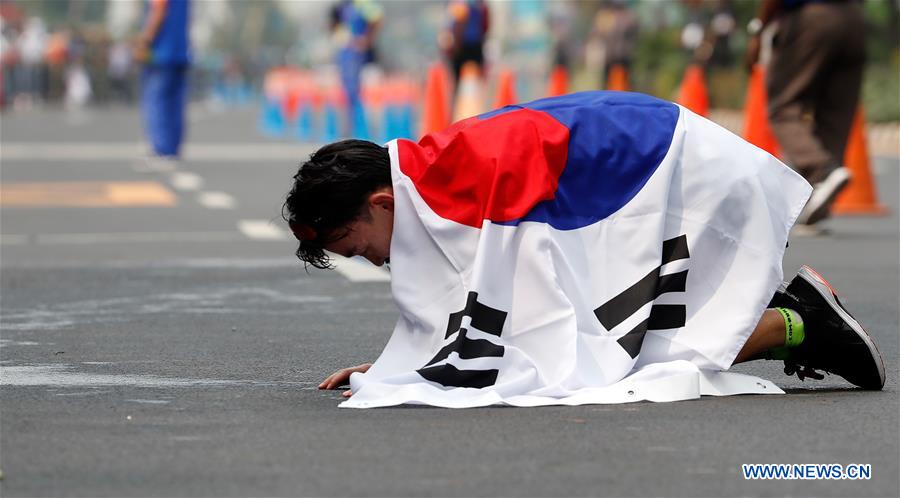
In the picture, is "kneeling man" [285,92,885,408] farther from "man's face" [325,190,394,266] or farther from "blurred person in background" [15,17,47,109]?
"blurred person in background" [15,17,47,109]

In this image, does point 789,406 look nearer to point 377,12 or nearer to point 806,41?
point 806,41

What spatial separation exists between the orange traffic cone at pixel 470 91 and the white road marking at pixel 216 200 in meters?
8.21

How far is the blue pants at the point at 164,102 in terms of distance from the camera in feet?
67.6

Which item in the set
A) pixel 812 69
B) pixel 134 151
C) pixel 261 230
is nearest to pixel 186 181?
pixel 261 230

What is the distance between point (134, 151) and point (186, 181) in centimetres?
664

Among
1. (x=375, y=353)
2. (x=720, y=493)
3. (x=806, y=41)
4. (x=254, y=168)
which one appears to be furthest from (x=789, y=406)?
(x=254, y=168)

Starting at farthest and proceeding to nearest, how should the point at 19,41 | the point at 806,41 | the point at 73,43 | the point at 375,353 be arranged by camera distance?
1. the point at 73,43
2. the point at 19,41
3. the point at 806,41
4. the point at 375,353

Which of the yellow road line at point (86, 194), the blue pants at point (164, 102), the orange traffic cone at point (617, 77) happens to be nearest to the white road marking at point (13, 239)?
the yellow road line at point (86, 194)

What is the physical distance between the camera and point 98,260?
33.8 ft

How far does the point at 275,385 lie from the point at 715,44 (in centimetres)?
3187

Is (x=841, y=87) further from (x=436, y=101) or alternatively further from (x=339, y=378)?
(x=436, y=101)

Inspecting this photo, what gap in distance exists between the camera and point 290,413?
17.1 feet

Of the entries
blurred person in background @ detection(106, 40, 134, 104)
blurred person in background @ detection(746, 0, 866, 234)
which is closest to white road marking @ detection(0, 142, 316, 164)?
blurred person in background @ detection(746, 0, 866, 234)

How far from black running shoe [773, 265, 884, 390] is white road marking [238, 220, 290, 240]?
645 cm
